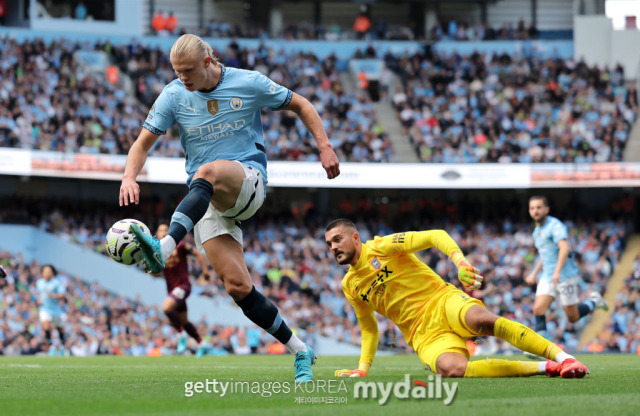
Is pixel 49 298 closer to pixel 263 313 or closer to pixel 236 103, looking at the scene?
pixel 263 313

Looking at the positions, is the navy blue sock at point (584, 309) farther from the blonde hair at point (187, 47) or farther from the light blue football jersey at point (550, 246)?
the blonde hair at point (187, 47)

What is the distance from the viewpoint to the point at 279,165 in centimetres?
2677

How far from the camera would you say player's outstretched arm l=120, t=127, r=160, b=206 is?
20.0 feet

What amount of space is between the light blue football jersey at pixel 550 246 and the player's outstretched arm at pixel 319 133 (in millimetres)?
5843

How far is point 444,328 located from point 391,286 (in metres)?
0.57

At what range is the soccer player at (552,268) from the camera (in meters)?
11.4

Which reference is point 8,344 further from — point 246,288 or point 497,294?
point 246,288

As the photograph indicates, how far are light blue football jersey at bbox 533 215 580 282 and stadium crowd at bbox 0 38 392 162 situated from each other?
1602 centimetres

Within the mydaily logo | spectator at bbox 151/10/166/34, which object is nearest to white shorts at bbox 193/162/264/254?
the mydaily logo

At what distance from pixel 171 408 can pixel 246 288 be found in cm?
229

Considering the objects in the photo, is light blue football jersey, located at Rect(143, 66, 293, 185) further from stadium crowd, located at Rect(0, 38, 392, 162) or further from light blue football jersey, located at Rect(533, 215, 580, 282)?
stadium crowd, located at Rect(0, 38, 392, 162)

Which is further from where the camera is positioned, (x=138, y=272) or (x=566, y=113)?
(x=566, y=113)

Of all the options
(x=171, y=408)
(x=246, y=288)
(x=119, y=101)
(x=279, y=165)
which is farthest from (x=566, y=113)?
(x=171, y=408)

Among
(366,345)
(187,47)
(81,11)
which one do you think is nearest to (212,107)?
(187,47)
